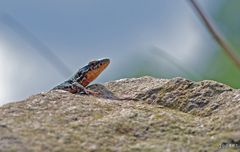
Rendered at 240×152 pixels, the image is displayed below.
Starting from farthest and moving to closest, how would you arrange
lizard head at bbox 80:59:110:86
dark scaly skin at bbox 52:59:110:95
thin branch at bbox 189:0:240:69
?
lizard head at bbox 80:59:110:86, dark scaly skin at bbox 52:59:110:95, thin branch at bbox 189:0:240:69

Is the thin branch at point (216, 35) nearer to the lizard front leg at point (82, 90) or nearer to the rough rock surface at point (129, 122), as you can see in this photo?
the rough rock surface at point (129, 122)

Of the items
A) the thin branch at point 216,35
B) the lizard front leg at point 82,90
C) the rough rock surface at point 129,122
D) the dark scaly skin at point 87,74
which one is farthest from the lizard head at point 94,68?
the thin branch at point 216,35

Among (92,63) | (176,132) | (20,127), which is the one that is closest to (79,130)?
(20,127)

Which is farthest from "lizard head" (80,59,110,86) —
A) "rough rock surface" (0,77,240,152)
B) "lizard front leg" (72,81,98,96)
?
"rough rock surface" (0,77,240,152)

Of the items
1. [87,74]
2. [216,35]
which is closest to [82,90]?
[87,74]

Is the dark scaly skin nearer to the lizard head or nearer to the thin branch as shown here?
the lizard head

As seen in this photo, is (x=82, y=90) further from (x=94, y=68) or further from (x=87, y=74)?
(x=94, y=68)
